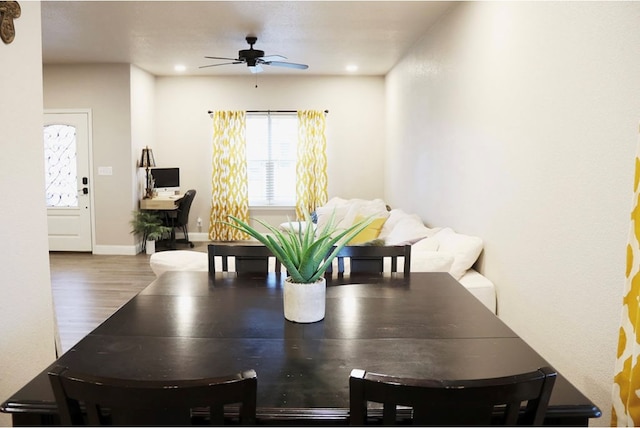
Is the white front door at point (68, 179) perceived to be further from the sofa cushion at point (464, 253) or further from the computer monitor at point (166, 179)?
the sofa cushion at point (464, 253)

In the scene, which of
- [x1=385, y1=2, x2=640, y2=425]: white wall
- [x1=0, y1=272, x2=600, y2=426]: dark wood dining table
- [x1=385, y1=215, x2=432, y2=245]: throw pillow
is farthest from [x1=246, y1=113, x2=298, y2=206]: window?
[x1=0, y1=272, x2=600, y2=426]: dark wood dining table

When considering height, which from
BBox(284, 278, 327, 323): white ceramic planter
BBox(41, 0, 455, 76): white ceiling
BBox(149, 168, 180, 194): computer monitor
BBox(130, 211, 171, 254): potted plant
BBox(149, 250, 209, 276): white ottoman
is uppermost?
BBox(41, 0, 455, 76): white ceiling

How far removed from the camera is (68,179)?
23.6ft

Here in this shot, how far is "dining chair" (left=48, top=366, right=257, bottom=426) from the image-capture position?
954mm

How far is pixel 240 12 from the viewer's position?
444cm

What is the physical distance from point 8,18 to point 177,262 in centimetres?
151

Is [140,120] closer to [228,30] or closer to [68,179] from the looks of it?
[68,179]

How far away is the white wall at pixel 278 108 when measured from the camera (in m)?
7.92

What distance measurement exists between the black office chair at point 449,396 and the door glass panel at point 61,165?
7.18 meters

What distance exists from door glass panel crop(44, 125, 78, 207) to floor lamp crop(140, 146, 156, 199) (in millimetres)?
929

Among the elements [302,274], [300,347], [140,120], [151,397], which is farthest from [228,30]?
[151,397]

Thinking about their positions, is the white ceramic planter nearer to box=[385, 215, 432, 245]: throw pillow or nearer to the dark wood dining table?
the dark wood dining table

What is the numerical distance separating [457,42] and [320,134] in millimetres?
3966

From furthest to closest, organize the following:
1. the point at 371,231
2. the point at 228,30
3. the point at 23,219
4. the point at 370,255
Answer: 1. the point at 371,231
2. the point at 228,30
3. the point at 370,255
4. the point at 23,219
